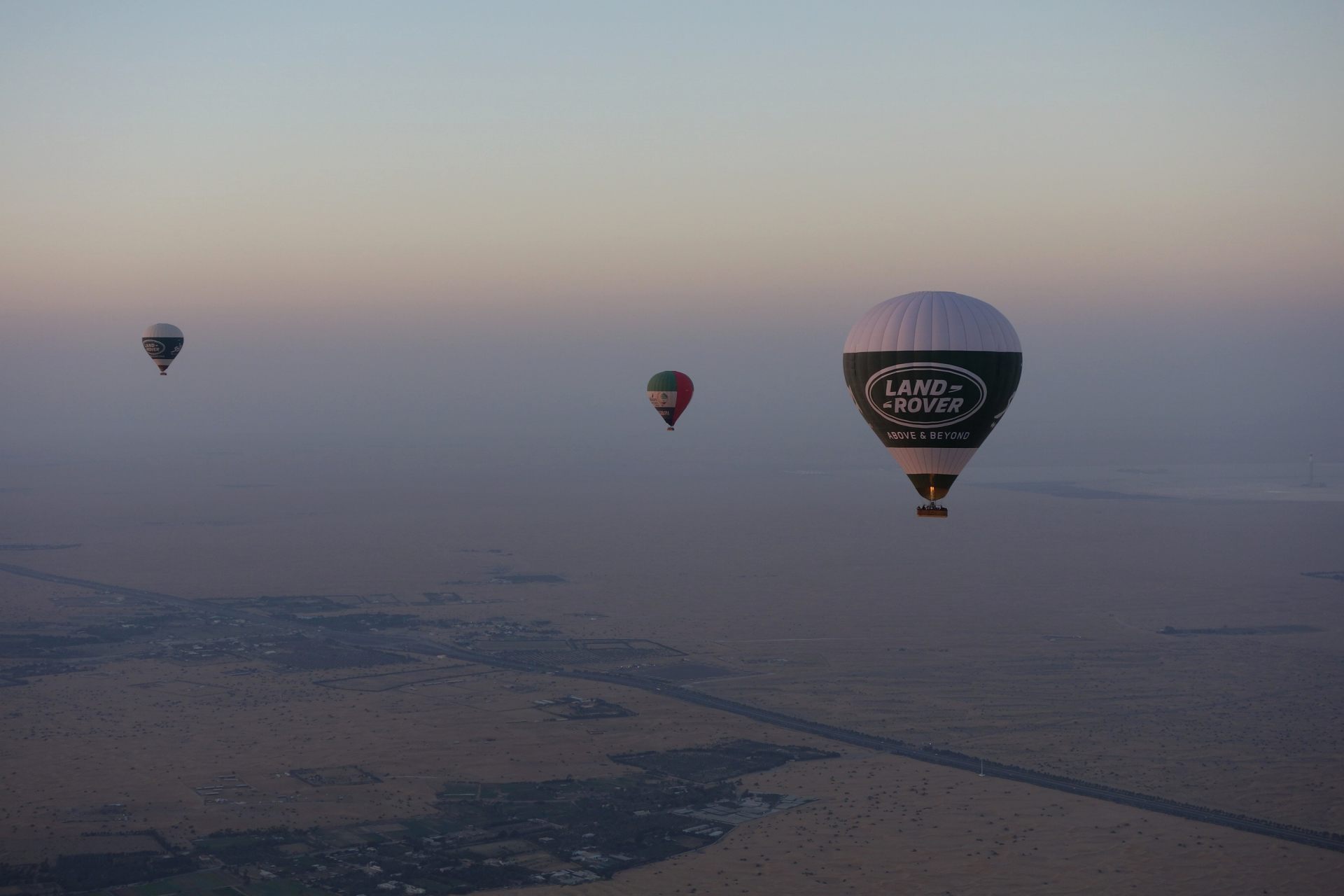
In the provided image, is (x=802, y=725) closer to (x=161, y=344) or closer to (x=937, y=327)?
(x=937, y=327)

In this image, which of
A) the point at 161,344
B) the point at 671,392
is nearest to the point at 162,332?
the point at 161,344

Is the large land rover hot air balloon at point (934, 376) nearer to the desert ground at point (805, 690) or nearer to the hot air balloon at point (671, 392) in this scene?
the desert ground at point (805, 690)

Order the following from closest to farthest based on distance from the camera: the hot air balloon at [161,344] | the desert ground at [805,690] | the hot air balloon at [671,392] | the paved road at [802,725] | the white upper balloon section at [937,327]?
1. the white upper balloon section at [937,327]
2. the desert ground at [805,690]
3. the paved road at [802,725]
4. the hot air balloon at [671,392]
5. the hot air balloon at [161,344]

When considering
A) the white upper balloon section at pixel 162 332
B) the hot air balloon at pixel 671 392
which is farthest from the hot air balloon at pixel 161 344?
the hot air balloon at pixel 671 392

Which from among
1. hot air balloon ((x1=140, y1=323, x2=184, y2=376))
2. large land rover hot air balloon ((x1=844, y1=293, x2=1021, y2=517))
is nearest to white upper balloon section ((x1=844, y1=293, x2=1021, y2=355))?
large land rover hot air balloon ((x1=844, y1=293, x2=1021, y2=517))

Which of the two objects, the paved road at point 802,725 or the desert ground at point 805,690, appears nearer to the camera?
the desert ground at point 805,690

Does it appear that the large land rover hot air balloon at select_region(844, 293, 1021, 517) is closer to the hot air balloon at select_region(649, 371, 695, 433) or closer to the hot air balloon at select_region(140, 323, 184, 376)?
the hot air balloon at select_region(649, 371, 695, 433)
